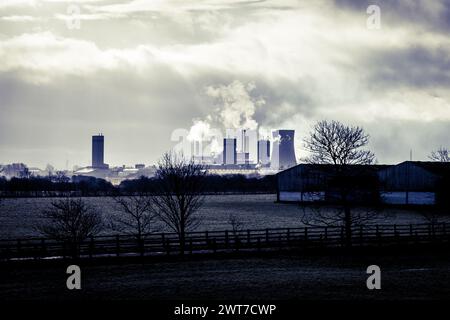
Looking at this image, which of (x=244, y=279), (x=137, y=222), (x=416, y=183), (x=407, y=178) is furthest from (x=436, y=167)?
(x=244, y=279)

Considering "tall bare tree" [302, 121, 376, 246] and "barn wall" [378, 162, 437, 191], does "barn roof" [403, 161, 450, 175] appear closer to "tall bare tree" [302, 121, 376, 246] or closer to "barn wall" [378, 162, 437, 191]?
"barn wall" [378, 162, 437, 191]

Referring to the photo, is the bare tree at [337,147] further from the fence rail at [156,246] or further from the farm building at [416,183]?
the farm building at [416,183]

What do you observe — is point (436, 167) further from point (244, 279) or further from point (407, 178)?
point (244, 279)

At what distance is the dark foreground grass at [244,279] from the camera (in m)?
23.3

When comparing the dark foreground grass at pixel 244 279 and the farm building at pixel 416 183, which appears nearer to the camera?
the dark foreground grass at pixel 244 279

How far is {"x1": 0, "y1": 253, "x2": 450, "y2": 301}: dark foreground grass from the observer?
23344 mm

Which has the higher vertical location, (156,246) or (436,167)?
(436,167)

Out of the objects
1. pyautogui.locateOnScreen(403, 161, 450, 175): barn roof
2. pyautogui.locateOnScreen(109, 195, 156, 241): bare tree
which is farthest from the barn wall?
pyautogui.locateOnScreen(109, 195, 156, 241): bare tree

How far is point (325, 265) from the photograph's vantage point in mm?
33719

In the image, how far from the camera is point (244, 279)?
27891 mm

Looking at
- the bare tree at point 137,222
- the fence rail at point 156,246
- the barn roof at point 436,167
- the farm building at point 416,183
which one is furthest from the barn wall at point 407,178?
the fence rail at point 156,246

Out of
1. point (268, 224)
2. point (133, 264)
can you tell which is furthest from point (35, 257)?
point (268, 224)
